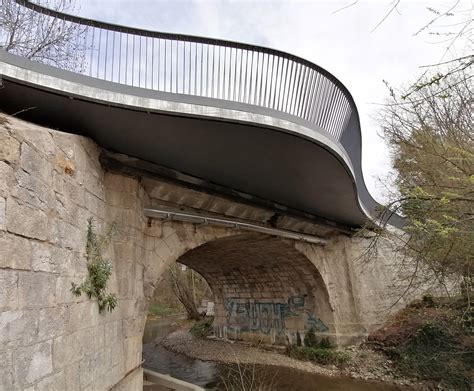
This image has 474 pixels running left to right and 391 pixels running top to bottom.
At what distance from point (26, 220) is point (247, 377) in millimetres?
7820

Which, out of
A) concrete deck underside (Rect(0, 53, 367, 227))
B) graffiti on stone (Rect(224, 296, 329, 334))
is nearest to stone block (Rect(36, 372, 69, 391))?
concrete deck underside (Rect(0, 53, 367, 227))

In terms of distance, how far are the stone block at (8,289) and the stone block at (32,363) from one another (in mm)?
315

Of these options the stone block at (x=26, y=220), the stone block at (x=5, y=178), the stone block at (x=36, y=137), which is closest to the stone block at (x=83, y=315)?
the stone block at (x=26, y=220)

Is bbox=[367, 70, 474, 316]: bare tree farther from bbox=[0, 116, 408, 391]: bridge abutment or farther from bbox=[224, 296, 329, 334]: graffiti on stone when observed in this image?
bbox=[224, 296, 329, 334]: graffiti on stone

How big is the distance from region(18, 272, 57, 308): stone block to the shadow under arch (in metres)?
5.77

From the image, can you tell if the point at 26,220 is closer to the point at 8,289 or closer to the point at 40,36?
the point at 8,289

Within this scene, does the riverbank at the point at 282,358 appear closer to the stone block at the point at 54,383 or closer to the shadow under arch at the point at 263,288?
the shadow under arch at the point at 263,288

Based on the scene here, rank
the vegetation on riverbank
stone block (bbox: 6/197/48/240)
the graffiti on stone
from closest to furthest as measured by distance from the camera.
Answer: stone block (bbox: 6/197/48/240) < the vegetation on riverbank < the graffiti on stone

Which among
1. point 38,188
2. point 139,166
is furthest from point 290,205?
point 38,188

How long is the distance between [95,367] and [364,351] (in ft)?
28.4

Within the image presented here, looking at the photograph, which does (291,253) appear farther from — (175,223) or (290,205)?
(175,223)

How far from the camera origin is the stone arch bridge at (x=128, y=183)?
9.12ft

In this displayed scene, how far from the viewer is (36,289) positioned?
280 cm

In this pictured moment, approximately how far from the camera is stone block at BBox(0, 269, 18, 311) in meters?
2.41
